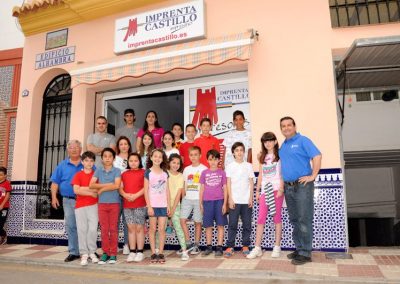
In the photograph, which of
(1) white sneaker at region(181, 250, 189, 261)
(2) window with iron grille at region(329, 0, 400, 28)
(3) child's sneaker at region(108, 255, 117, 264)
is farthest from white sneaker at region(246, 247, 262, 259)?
(2) window with iron grille at region(329, 0, 400, 28)

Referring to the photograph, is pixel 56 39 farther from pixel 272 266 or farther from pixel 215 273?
pixel 272 266

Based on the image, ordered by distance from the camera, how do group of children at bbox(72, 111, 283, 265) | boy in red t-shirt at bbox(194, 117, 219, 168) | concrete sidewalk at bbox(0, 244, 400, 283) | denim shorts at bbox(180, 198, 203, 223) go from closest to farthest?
concrete sidewalk at bbox(0, 244, 400, 283) → group of children at bbox(72, 111, 283, 265) → denim shorts at bbox(180, 198, 203, 223) → boy in red t-shirt at bbox(194, 117, 219, 168)

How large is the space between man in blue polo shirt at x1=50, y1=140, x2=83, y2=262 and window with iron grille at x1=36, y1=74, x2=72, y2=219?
7.67 ft

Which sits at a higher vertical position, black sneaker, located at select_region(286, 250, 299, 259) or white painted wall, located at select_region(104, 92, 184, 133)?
white painted wall, located at select_region(104, 92, 184, 133)

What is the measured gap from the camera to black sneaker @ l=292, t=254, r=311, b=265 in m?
4.28

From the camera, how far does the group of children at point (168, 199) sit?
4.80m

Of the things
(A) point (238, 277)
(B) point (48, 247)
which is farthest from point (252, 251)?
(B) point (48, 247)

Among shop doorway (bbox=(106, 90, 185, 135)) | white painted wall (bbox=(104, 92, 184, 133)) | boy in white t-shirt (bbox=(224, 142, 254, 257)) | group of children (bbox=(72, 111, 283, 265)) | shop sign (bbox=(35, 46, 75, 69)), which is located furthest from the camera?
white painted wall (bbox=(104, 92, 184, 133))

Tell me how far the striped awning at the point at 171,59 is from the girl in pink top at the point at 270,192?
1.57 m

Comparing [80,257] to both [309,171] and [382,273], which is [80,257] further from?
[382,273]

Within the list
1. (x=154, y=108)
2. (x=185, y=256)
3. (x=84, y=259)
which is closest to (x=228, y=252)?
(x=185, y=256)

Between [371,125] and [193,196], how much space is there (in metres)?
5.78

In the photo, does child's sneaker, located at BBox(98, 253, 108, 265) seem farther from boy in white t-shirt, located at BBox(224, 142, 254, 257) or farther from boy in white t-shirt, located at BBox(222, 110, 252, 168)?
boy in white t-shirt, located at BBox(222, 110, 252, 168)

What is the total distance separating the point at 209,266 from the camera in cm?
426
